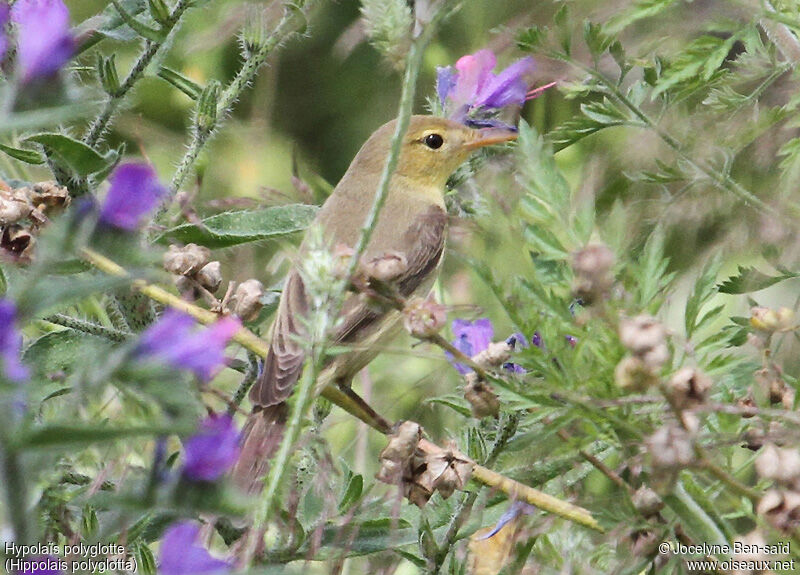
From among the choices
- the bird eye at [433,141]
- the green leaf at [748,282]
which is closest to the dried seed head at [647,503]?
the green leaf at [748,282]

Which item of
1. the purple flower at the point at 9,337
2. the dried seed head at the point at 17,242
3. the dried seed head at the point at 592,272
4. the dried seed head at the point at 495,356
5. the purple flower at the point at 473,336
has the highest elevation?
the purple flower at the point at 9,337

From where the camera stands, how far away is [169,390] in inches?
27.6

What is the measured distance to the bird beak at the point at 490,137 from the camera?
90.5 inches

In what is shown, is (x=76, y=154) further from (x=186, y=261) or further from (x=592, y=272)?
(x=592, y=272)

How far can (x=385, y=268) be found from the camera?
1.08 m

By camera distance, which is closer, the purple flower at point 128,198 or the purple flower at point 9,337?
the purple flower at point 9,337

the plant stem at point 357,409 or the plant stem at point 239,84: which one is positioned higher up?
the plant stem at point 239,84

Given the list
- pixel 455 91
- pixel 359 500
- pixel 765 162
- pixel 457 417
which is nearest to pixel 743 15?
pixel 765 162

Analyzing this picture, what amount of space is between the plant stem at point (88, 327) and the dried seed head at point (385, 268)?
548mm

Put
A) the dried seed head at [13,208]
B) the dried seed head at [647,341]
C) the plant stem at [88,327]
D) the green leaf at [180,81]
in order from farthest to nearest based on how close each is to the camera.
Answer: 1. the green leaf at [180,81]
2. the plant stem at [88,327]
3. the dried seed head at [13,208]
4. the dried seed head at [647,341]

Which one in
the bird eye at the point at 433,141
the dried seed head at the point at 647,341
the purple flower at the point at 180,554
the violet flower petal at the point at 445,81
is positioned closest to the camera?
the purple flower at the point at 180,554

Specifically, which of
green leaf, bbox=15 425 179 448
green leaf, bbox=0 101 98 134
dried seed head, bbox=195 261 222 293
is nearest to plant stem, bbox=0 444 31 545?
green leaf, bbox=15 425 179 448

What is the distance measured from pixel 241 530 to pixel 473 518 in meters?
0.34

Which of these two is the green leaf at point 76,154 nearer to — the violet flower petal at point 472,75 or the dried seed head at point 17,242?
the dried seed head at point 17,242
